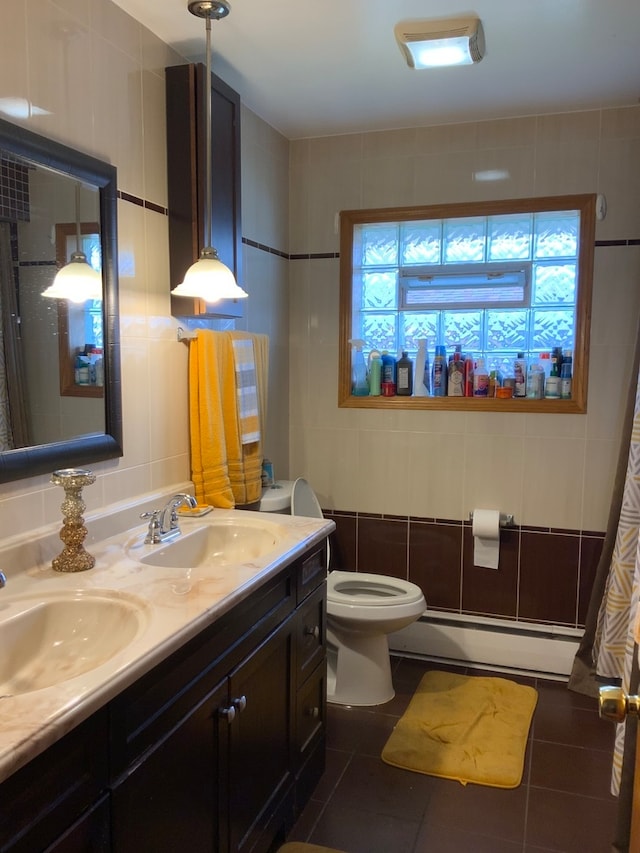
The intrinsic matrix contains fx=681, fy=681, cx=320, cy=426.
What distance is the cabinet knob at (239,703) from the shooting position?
1.58 meters

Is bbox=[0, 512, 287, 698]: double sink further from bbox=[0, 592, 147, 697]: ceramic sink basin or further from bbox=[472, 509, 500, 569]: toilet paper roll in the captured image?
bbox=[472, 509, 500, 569]: toilet paper roll

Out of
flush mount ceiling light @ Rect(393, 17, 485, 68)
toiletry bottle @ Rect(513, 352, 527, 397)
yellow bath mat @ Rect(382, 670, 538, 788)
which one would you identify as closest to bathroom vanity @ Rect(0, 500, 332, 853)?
yellow bath mat @ Rect(382, 670, 538, 788)

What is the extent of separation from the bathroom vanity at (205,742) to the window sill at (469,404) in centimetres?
112

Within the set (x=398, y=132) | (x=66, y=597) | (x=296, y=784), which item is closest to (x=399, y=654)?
(x=296, y=784)

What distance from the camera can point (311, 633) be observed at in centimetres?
211

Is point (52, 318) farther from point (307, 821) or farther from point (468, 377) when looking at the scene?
point (468, 377)

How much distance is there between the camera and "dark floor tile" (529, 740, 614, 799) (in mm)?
2213

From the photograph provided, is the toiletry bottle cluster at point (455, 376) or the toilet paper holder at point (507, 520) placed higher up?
the toiletry bottle cluster at point (455, 376)

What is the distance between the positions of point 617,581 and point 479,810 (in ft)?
3.48

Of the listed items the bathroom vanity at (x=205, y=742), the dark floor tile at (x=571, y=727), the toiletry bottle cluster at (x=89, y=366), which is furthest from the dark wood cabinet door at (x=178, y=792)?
the dark floor tile at (x=571, y=727)

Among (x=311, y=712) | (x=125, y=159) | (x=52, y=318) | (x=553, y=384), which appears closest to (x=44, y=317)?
(x=52, y=318)

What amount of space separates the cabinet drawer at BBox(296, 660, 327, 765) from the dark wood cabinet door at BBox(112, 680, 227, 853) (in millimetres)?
515

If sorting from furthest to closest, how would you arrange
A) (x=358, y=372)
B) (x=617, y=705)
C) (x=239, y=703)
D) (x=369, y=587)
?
(x=358, y=372), (x=369, y=587), (x=239, y=703), (x=617, y=705)

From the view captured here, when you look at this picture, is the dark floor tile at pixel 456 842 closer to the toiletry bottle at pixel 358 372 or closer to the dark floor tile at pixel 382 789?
the dark floor tile at pixel 382 789
